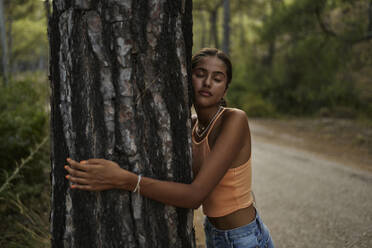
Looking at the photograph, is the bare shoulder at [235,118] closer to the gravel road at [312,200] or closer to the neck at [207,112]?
the neck at [207,112]

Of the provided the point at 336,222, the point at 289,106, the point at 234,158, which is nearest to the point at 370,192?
the point at 336,222

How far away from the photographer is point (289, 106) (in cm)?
1330

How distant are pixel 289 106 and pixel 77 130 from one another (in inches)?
501

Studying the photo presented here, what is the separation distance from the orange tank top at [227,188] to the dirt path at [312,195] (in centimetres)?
140

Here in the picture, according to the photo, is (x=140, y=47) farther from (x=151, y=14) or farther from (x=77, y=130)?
(x=77, y=130)

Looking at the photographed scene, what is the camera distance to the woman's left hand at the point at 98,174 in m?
1.52

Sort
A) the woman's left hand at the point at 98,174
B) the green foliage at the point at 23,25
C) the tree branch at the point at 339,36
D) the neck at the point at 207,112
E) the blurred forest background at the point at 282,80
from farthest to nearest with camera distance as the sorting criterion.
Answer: the green foliage at the point at 23,25 < the tree branch at the point at 339,36 < the blurred forest background at the point at 282,80 < the neck at the point at 207,112 < the woman's left hand at the point at 98,174

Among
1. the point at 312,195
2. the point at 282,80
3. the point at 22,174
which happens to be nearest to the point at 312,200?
the point at 312,195

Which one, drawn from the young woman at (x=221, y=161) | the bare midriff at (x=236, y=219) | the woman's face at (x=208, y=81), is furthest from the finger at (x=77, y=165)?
the bare midriff at (x=236, y=219)

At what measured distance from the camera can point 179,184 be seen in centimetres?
166

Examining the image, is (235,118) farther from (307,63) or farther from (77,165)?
(307,63)

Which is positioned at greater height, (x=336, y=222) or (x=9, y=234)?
(x=9, y=234)

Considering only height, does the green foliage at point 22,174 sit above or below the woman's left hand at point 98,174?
below

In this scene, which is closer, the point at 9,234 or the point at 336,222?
the point at 9,234
